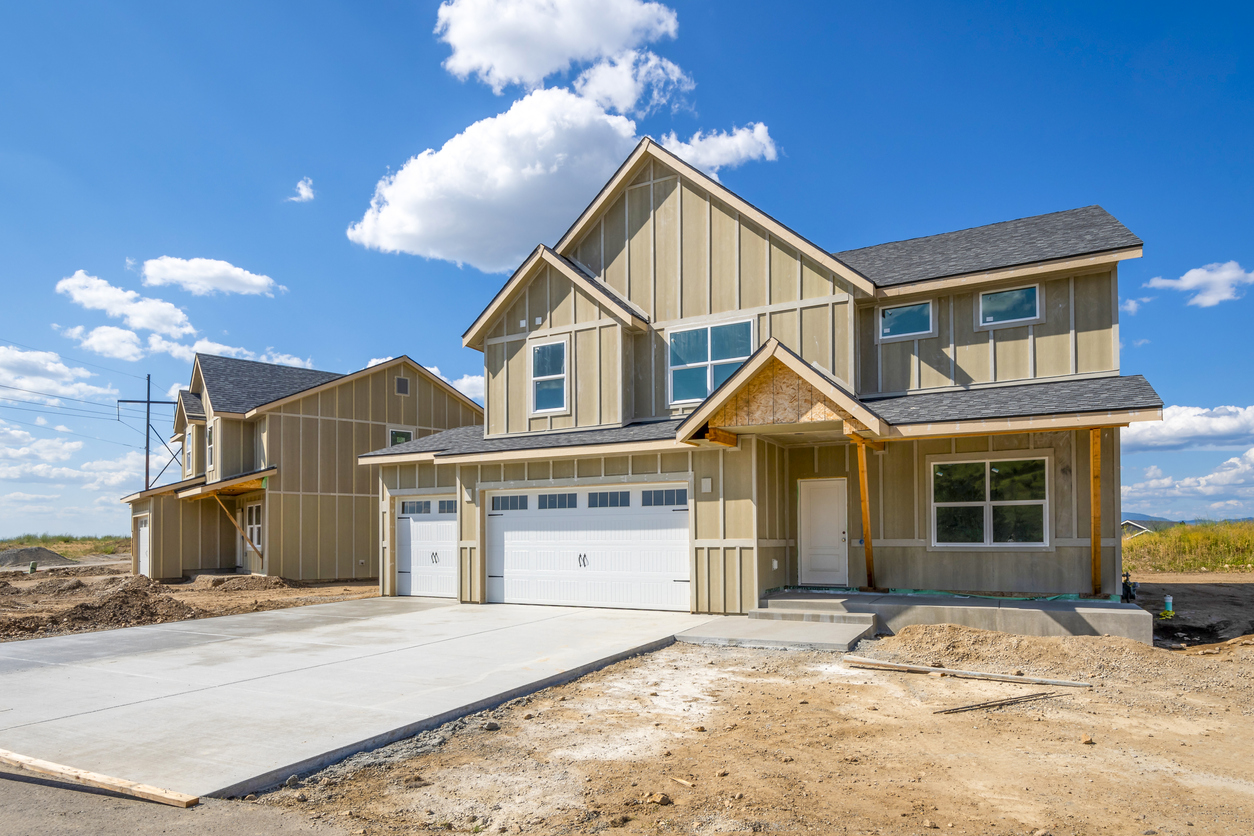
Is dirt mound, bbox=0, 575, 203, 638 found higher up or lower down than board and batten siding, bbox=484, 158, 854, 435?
lower down

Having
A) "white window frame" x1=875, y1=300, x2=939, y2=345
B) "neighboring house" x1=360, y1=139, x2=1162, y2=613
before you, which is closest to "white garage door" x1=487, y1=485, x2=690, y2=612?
"neighboring house" x1=360, y1=139, x2=1162, y2=613

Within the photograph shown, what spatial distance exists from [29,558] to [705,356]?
142 ft

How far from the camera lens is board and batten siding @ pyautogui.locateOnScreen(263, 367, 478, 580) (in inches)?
954

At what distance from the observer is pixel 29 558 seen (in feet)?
137

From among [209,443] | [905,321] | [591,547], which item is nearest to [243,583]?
[209,443]

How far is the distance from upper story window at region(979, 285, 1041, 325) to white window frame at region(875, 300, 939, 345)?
30.4 inches

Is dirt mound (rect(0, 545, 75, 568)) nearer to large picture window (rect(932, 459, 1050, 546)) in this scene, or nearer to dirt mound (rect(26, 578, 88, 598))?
dirt mound (rect(26, 578, 88, 598))

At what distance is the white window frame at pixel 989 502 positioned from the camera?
12.7 m

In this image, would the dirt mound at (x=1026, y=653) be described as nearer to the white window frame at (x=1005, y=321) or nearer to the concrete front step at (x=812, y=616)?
the concrete front step at (x=812, y=616)

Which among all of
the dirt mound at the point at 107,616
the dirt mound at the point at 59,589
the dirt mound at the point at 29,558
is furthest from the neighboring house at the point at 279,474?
the dirt mound at the point at 29,558

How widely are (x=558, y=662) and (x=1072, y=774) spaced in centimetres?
575

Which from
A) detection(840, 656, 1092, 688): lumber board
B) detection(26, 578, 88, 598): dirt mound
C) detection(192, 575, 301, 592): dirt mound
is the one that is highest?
detection(840, 656, 1092, 688): lumber board

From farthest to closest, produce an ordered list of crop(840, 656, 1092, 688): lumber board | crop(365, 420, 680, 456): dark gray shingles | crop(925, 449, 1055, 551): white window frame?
crop(365, 420, 680, 456): dark gray shingles
crop(925, 449, 1055, 551): white window frame
crop(840, 656, 1092, 688): lumber board

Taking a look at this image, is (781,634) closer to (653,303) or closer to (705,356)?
(705,356)
